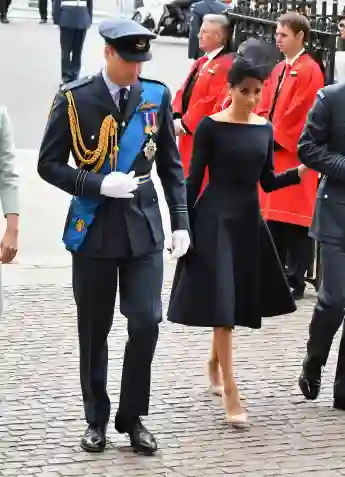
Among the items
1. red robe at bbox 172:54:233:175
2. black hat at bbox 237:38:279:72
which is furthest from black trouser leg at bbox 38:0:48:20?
black hat at bbox 237:38:279:72

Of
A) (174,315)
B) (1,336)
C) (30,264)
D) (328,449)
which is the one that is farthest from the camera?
(30,264)

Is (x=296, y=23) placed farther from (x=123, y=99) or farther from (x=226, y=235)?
(x=123, y=99)

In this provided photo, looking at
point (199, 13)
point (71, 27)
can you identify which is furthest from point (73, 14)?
point (199, 13)

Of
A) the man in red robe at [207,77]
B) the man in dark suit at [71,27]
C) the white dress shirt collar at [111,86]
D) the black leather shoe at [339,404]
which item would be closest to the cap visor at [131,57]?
the white dress shirt collar at [111,86]

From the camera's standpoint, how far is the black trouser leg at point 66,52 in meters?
15.2

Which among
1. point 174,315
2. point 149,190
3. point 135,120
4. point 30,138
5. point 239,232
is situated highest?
point 135,120

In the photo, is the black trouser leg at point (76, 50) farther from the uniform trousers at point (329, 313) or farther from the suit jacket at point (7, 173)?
the suit jacket at point (7, 173)

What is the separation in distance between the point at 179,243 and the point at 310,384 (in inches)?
46.8

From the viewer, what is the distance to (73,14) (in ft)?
49.0

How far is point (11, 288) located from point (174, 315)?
228cm

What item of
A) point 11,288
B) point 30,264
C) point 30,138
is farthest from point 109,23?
point 30,138

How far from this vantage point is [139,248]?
454 centimetres

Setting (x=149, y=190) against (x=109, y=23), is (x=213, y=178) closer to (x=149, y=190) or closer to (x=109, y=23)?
(x=149, y=190)

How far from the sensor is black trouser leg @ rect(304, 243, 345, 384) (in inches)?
205
